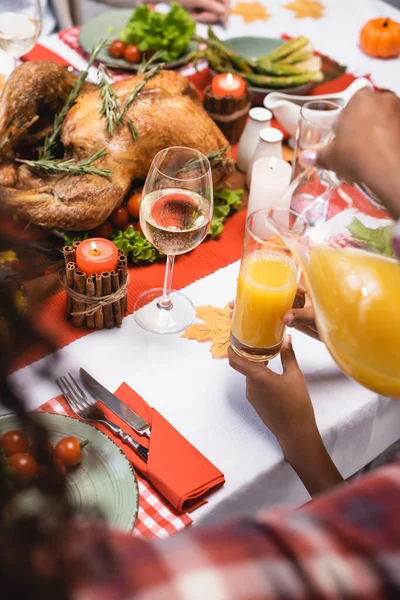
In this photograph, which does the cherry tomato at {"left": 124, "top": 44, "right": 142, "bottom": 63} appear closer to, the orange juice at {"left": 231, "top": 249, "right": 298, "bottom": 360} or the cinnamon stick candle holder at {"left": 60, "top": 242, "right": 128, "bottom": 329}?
the cinnamon stick candle holder at {"left": 60, "top": 242, "right": 128, "bottom": 329}

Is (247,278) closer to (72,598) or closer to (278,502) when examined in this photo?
(278,502)

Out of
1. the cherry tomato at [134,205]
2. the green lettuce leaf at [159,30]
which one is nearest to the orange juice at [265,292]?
the cherry tomato at [134,205]

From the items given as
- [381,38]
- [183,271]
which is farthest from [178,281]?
[381,38]

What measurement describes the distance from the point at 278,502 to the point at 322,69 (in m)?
1.44

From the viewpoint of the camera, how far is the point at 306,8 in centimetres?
239

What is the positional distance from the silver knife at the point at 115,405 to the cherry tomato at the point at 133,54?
1.15 metres

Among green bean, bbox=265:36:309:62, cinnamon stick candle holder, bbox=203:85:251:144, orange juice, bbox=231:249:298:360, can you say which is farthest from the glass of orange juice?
green bean, bbox=265:36:309:62

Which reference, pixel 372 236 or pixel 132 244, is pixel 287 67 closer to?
pixel 132 244

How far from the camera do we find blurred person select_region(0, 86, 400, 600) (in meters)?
0.40

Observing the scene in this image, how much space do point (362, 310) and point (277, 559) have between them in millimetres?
459

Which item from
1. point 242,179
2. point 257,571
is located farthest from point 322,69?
point 257,571

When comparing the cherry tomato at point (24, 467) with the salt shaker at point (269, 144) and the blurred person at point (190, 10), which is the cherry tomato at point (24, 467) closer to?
the salt shaker at point (269, 144)

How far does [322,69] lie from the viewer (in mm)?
2133

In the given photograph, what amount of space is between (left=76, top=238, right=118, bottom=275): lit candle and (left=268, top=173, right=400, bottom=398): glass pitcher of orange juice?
40cm
